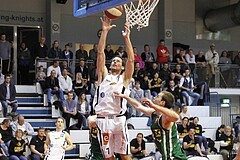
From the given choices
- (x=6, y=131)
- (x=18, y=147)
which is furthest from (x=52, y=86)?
(x=18, y=147)

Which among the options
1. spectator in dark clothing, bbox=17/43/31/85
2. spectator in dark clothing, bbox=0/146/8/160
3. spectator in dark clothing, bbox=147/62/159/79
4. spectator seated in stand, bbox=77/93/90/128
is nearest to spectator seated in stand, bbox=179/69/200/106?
spectator in dark clothing, bbox=147/62/159/79

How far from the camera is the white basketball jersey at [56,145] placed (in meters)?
11.9

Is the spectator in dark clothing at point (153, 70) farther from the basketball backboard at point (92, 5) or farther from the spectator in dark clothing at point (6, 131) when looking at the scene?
the basketball backboard at point (92, 5)

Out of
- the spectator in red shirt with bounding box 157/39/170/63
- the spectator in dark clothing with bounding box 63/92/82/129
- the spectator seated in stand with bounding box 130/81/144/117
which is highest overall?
the spectator in red shirt with bounding box 157/39/170/63

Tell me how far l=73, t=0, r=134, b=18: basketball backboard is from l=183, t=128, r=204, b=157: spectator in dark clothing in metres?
7.78

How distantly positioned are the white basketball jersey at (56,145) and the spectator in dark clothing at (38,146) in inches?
76.0

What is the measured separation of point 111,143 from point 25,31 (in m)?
15.3

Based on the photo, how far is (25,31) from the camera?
2233cm

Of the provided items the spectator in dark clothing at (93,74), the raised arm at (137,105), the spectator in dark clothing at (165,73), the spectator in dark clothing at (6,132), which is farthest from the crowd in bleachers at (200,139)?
the raised arm at (137,105)

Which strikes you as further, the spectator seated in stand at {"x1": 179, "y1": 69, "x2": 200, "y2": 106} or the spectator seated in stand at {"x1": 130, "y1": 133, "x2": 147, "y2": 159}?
the spectator seated in stand at {"x1": 179, "y1": 69, "x2": 200, "y2": 106}

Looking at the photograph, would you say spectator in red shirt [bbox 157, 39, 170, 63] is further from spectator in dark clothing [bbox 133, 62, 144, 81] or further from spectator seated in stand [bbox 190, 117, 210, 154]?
spectator seated in stand [bbox 190, 117, 210, 154]

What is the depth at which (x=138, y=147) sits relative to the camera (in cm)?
1480

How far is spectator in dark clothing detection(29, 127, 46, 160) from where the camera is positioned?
13859mm

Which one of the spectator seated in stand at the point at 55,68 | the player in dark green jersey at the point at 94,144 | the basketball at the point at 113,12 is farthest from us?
the spectator seated in stand at the point at 55,68
